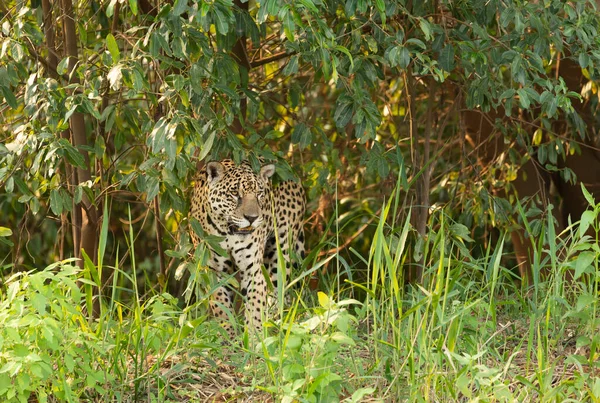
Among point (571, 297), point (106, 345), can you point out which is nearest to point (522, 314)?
point (571, 297)

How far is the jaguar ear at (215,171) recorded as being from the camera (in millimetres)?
5582

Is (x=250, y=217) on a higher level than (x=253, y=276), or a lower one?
higher

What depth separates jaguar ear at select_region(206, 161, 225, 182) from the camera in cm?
558

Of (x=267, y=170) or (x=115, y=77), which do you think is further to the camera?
(x=267, y=170)

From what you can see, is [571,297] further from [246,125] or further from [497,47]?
[246,125]

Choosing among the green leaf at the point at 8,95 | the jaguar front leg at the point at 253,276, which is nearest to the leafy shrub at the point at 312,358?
the green leaf at the point at 8,95

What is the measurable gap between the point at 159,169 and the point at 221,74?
53 centimetres

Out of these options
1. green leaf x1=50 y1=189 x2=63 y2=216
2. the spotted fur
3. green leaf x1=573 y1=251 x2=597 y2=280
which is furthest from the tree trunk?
green leaf x1=573 y1=251 x2=597 y2=280

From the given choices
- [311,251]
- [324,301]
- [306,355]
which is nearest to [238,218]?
[311,251]

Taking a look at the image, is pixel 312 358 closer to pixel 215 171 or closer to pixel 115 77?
pixel 115 77

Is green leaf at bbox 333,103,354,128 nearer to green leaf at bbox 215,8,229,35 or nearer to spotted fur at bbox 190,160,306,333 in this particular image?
green leaf at bbox 215,8,229,35

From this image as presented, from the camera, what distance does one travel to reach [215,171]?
5.61 metres

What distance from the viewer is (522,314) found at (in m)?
4.63

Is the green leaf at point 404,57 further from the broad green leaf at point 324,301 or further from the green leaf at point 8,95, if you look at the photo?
the green leaf at point 8,95
